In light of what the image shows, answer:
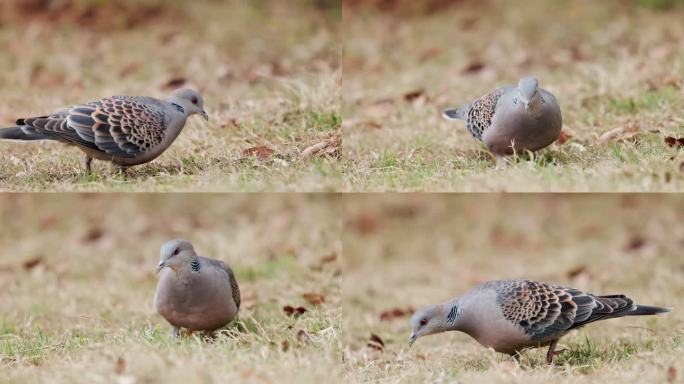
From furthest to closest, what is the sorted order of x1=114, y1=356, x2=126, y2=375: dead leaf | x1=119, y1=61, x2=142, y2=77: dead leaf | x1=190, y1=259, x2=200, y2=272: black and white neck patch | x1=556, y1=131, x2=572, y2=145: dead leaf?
x1=119, y1=61, x2=142, y2=77: dead leaf, x1=556, y1=131, x2=572, y2=145: dead leaf, x1=190, y1=259, x2=200, y2=272: black and white neck patch, x1=114, y1=356, x2=126, y2=375: dead leaf

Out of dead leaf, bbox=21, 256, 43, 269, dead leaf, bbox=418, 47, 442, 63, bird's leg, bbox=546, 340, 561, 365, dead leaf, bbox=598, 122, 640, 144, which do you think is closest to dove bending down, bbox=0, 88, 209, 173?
dead leaf, bbox=21, 256, 43, 269

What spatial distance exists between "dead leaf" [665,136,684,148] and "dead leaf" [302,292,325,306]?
2763mm

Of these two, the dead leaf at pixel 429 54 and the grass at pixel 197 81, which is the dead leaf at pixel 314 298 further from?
the dead leaf at pixel 429 54

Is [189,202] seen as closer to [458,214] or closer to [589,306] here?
[458,214]

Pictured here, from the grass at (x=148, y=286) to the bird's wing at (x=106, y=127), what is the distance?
4.03ft

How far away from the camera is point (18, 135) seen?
20.9 ft

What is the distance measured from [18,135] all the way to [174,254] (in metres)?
1.45

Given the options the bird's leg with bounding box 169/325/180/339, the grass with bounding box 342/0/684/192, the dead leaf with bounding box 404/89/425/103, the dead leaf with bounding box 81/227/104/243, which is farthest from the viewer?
the dead leaf with bounding box 404/89/425/103

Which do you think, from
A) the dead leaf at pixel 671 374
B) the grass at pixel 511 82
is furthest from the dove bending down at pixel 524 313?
the dead leaf at pixel 671 374

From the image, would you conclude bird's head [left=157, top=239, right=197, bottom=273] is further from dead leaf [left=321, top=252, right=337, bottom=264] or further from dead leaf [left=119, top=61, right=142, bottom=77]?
dead leaf [left=119, top=61, right=142, bottom=77]

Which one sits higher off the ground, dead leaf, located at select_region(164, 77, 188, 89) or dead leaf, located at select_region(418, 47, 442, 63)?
dead leaf, located at select_region(418, 47, 442, 63)

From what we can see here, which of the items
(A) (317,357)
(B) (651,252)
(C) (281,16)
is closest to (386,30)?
(C) (281,16)

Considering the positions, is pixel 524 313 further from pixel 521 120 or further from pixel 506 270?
pixel 506 270

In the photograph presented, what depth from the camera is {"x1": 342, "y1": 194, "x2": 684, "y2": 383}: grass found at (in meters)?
5.71
